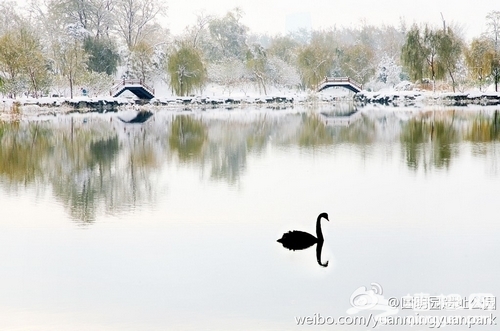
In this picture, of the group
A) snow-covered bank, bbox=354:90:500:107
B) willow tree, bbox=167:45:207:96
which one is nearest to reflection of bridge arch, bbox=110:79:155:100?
willow tree, bbox=167:45:207:96

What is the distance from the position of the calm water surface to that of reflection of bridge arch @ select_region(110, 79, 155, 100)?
28.1 meters

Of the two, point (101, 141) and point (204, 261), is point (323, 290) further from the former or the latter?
point (101, 141)

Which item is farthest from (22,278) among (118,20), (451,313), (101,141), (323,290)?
(118,20)

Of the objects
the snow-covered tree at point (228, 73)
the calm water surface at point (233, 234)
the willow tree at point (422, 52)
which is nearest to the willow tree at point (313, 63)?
the snow-covered tree at point (228, 73)

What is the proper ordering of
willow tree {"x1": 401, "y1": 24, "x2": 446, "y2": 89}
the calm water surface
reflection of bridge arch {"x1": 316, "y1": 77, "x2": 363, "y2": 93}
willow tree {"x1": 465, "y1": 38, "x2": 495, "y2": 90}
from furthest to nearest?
reflection of bridge arch {"x1": 316, "y1": 77, "x2": 363, "y2": 93}, willow tree {"x1": 401, "y1": 24, "x2": 446, "y2": 89}, willow tree {"x1": 465, "y1": 38, "x2": 495, "y2": 90}, the calm water surface

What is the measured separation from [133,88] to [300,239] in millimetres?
38731

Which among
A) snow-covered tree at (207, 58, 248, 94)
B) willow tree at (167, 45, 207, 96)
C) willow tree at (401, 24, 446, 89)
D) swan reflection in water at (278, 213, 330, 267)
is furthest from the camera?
snow-covered tree at (207, 58, 248, 94)

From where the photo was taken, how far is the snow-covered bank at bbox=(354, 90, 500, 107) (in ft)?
137

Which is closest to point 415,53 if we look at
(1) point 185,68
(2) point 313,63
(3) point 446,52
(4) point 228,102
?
(3) point 446,52

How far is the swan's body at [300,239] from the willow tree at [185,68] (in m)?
38.4

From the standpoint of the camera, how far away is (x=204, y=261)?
Answer: 7.02 m

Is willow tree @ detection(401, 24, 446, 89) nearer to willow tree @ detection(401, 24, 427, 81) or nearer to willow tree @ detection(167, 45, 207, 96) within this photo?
willow tree @ detection(401, 24, 427, 81)

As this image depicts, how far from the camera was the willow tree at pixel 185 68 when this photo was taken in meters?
45.1

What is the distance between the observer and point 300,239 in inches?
297
